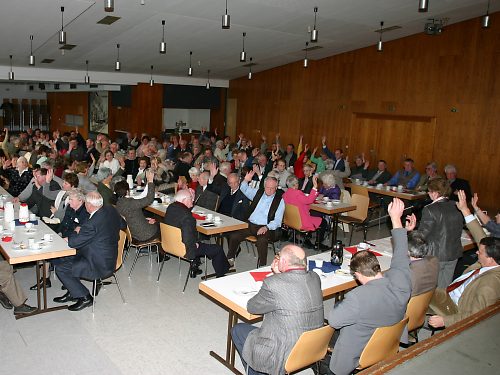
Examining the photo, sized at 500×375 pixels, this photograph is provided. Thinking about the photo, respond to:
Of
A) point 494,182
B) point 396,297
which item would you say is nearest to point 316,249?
point 396,297

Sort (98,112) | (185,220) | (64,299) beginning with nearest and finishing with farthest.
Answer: (64,299) < (185,220) < (98,112)

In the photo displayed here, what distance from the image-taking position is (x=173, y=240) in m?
5.80

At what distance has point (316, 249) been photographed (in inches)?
314

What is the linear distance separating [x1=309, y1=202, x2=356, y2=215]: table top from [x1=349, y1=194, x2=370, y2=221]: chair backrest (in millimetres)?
368

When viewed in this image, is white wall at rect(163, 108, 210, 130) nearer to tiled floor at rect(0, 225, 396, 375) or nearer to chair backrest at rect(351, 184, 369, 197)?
chair backrest at rect(351, 184, 369, 197)

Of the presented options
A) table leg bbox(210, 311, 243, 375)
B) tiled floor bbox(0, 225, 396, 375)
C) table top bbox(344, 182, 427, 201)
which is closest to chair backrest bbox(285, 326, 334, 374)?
table leg bbox(210, 311, 243, 375)

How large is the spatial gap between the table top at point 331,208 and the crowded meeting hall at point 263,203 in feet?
0.14

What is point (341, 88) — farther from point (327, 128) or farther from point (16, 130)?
point (16, 130)

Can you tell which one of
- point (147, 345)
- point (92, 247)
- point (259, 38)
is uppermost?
point (259, 38)

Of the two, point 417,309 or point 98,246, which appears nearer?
point 417,309

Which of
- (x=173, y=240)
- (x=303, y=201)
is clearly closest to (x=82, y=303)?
(x=173, y=240)

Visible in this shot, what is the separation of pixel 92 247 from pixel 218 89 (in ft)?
50.5

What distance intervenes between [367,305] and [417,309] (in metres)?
1.10

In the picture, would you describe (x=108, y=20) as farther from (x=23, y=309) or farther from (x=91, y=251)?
(x=23, y=309)
